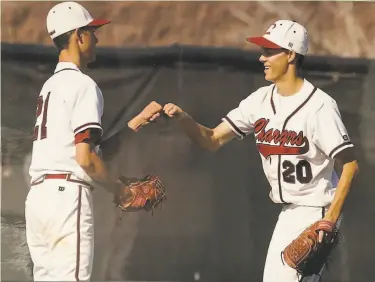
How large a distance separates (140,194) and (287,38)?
1155 mm

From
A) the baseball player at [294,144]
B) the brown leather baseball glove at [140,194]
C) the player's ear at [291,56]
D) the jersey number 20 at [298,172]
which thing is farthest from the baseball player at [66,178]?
the player's ear at [291,56]

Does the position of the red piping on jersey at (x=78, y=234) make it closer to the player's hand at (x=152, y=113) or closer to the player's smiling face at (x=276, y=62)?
the player's hand at (x=152, y=113)

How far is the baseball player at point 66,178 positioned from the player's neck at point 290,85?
1.00 meters

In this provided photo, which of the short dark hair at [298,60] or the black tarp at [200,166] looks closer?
the short dark hair at [298,60]

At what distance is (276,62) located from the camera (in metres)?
4.76

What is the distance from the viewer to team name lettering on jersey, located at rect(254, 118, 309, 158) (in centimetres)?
458

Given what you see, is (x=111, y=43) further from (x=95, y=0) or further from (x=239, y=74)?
(x=239, y=74)

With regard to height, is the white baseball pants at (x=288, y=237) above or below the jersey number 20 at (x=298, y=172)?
below

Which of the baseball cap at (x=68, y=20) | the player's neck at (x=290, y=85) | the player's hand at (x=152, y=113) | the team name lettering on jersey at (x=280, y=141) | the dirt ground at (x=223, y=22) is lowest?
the team name lettering on jersey at (x=280, y=141)

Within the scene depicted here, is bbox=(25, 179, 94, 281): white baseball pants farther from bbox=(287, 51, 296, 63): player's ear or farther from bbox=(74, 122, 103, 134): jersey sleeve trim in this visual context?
bbox=(287, 51, 296, 63): player's ear

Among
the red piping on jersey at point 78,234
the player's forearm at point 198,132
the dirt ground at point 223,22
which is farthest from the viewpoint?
the dirt ground at point 223,22

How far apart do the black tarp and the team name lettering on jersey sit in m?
0.64

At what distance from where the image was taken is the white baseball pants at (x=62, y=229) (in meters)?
4.34

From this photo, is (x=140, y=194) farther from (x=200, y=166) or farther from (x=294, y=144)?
(x=294, y=144)
